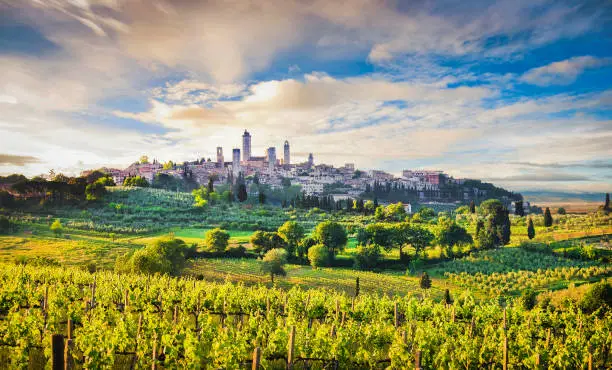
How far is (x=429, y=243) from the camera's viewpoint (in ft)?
116

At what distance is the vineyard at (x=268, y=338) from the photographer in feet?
20.8

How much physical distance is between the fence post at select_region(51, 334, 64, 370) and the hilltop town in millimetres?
76665

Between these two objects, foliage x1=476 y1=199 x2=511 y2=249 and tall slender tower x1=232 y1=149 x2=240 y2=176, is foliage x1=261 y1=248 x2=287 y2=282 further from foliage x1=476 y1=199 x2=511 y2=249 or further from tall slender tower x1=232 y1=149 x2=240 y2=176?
tall slender tower x1=232 y1=149 x2=240 y2=176

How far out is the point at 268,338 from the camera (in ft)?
24.4

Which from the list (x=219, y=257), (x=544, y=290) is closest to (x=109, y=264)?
(x=219, y=257)

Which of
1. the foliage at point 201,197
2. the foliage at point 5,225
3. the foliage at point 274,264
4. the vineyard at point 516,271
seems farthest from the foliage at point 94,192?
the vineyard at point 516,271

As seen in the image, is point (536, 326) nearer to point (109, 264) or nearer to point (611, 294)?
point (611, 294)

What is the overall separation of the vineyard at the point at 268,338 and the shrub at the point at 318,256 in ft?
60.2

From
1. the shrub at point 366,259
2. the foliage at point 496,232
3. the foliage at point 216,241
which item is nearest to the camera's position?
the shrub at point 366,259

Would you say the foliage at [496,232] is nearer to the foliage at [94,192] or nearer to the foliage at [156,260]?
the foliage at [156,260]

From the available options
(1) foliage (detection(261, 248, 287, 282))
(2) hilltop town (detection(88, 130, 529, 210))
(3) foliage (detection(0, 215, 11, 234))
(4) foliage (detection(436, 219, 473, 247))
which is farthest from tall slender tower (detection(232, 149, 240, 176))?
(1) foliage (detection(261, 248, 287, 282))

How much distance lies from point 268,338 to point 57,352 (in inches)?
156

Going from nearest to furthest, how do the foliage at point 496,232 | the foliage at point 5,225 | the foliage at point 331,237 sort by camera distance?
1. the foliage at point 331,237
2. the foliage at point 496,232
3. the foliage at point 5,225

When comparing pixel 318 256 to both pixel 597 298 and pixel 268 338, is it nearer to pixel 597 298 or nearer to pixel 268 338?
pixel 597 298
